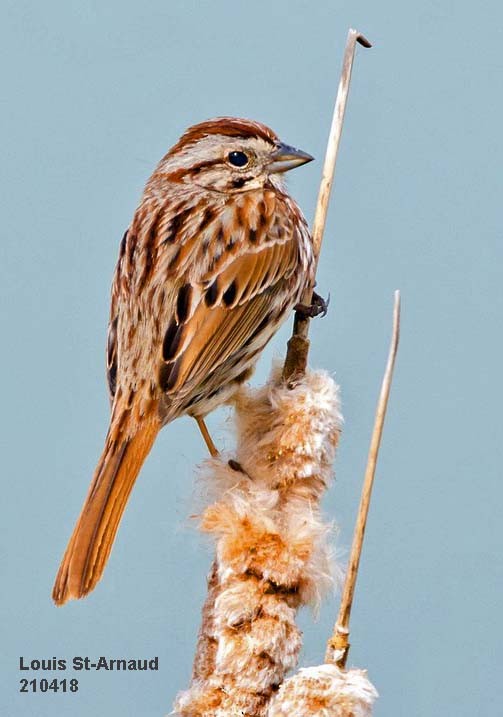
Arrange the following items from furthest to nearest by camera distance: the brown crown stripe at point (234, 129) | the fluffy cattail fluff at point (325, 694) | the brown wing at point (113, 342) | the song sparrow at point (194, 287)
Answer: the brown crown stripe at point (234, 129) → the brown wing at point (113, 342) → the song sparrow at point (194, 287) → the fluffy cattail fluff at point (325, 694)

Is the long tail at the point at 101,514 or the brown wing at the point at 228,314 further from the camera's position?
the brown wing at the point at 228,314

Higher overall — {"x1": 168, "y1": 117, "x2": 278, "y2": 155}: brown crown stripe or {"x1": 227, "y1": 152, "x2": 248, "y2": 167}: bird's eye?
{"x1": 168, "y1": 117, "x2": 278, "y2": 155}: brown crown stripe

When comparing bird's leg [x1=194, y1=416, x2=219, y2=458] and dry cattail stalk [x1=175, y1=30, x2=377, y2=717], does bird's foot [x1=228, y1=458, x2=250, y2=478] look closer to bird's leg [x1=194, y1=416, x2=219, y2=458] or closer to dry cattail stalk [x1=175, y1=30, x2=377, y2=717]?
dry cattail stalk [x1=175, y1=30, x2=377, y2=717]

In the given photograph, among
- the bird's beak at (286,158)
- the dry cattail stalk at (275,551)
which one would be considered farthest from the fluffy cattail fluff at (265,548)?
the bird's beak at (286,158)

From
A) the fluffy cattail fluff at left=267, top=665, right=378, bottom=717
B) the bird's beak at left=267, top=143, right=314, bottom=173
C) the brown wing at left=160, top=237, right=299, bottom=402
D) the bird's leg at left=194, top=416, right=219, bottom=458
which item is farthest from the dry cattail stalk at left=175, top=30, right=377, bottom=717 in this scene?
the bird's beak at left=267, top=143, right=314, bottom=173

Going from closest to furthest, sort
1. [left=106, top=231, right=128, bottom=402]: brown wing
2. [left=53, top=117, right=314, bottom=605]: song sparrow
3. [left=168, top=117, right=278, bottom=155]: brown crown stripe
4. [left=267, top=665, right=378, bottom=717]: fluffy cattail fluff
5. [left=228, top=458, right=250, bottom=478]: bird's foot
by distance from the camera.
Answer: [left=267, top=665, right=378, bottom=717]: fluffy cattail fluff
[left=228, top=458, right=250, bottom=478]: bird's foot
[left=53, top=117, right=314, bottom=605]: song sparrow
[left=106, top=231, right=128, bottom=402]: brown wing
[left=168, top=117, right=278, bottom=155]: brown crown stripe

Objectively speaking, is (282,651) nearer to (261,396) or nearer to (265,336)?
(261,396)

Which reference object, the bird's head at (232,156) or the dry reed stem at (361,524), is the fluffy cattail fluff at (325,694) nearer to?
the dry reed stem at (361,524)
